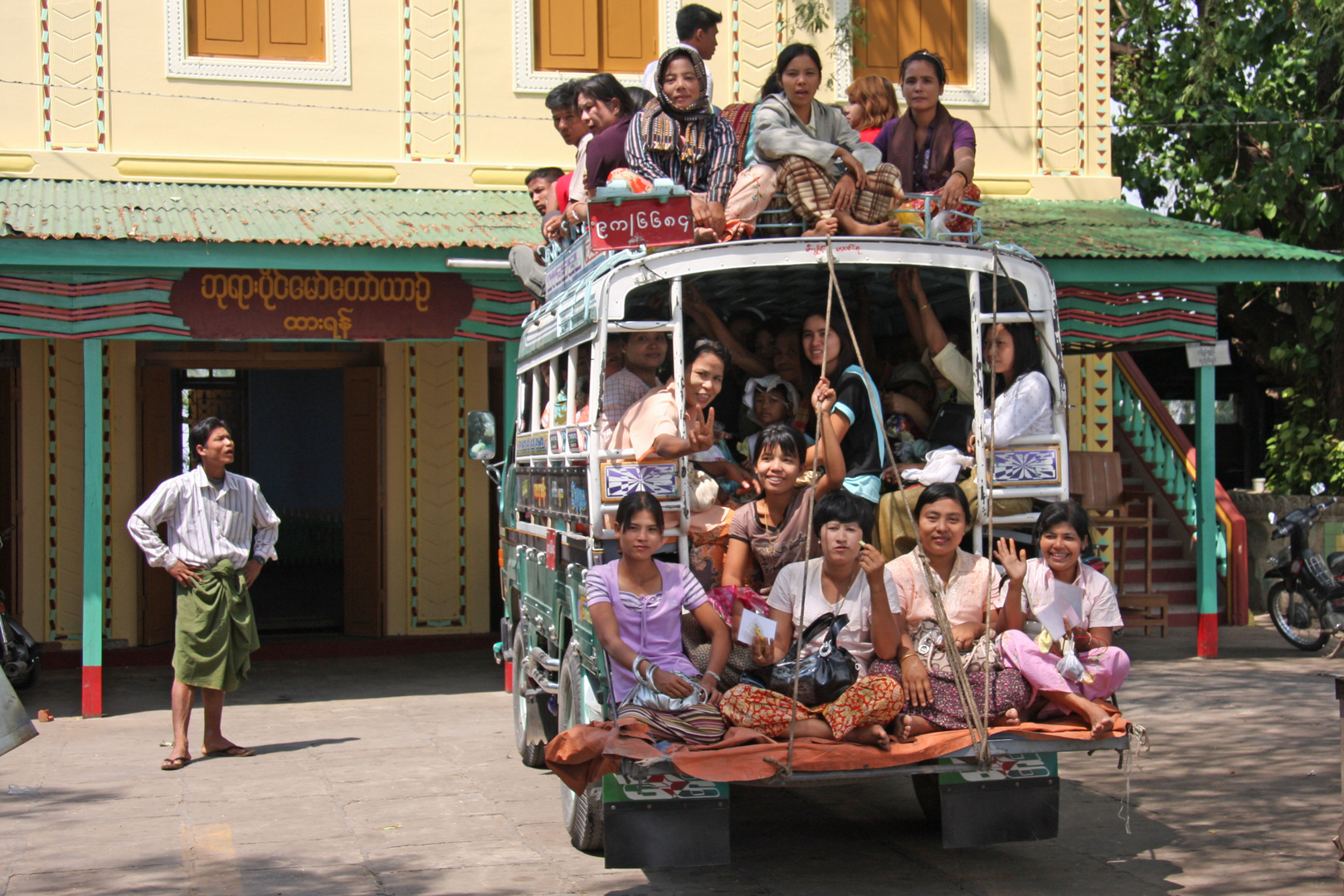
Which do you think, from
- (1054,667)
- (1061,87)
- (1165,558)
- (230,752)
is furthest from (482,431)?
(1165,558)

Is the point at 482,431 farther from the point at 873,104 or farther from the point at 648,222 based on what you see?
the point at 873,104

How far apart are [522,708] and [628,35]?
7.00 meters

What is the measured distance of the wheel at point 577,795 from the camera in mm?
5707

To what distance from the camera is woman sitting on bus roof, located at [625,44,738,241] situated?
285 inches

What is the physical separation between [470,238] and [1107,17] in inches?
287

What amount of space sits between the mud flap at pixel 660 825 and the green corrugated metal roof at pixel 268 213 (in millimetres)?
5634

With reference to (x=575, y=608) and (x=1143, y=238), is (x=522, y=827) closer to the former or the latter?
(x=575, y=608)

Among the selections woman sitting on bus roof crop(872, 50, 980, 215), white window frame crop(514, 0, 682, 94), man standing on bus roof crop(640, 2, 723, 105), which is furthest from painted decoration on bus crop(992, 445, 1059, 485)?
white window frame crop(514, 0, 682, 94)

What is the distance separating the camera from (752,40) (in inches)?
504

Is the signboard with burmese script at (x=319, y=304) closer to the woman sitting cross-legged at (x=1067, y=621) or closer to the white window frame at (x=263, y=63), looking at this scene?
the white window frame at (x=263, y=63)

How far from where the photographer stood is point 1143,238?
433 inches

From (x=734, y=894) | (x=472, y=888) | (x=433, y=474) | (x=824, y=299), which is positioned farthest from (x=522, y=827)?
(x=433, y=474)

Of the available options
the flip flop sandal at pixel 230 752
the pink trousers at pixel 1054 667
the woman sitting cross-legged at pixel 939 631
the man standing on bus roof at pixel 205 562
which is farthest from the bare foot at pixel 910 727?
the flip flop sandal at pixel 230 752

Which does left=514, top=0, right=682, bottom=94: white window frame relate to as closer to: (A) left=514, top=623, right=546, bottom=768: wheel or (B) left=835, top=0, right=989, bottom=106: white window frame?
(B) left=835, top=0, right=989, bottom=106: white window frame
